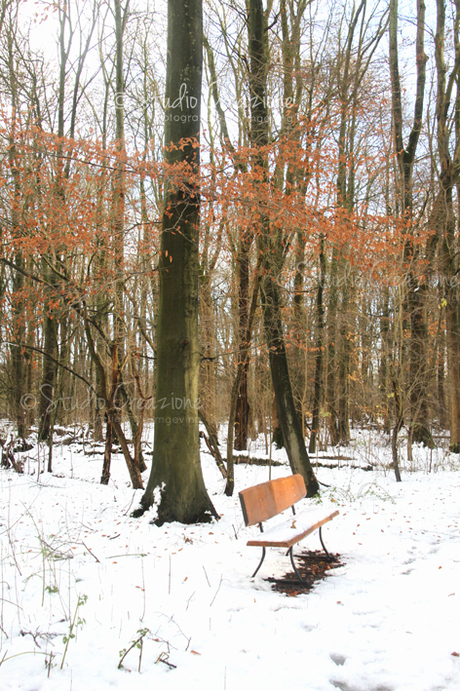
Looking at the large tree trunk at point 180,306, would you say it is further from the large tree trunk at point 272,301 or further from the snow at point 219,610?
the large tree trunk at point 272,301

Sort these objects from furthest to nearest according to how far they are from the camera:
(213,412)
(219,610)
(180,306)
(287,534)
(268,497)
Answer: (213,412) → (180,306) → (268,497) → (287,534) → (219,610)

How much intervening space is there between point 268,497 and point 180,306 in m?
2.46

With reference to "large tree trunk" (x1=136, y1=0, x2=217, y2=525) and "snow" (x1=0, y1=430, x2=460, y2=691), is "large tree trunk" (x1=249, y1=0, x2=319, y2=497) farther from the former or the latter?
"snow" (x1=0, y1=430, x2=460, y2=691)

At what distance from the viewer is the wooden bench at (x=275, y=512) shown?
3.67m

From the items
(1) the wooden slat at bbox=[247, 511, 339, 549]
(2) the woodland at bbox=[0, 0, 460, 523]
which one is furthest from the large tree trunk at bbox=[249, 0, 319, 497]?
(1) the wooden slat at bbox=[247, 511, 339, 549]

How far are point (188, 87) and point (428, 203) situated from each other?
1233cm

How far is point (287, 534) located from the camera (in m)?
3.79

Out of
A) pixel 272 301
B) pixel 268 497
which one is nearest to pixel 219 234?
pixel 272 301

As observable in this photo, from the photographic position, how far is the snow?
230 centimetres

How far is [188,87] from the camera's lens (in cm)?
588

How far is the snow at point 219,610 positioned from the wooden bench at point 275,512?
35 centimetres

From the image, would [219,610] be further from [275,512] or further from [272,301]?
[272,301]

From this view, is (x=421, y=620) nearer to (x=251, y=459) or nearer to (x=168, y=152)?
(x=168, y=152)

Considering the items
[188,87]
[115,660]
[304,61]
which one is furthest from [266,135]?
[115,660]
